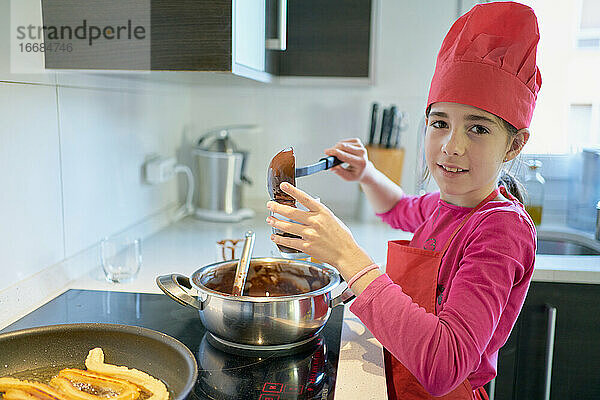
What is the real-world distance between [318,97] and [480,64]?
47.2 inches

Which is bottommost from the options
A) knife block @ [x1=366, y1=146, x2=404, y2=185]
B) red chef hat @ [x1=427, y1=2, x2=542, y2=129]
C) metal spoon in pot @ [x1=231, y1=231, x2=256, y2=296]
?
metal spoon in pot @ [x1=231, y1=231, x2=256, y2=296]

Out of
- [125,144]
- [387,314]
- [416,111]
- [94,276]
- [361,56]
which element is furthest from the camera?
[416,111]

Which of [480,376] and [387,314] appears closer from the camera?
[387,314]

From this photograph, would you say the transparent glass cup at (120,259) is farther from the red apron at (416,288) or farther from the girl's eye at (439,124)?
the girl's eye at (439,124)

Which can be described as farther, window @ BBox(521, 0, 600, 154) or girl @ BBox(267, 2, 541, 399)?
window @ BBox(521, 0, 600, 154)

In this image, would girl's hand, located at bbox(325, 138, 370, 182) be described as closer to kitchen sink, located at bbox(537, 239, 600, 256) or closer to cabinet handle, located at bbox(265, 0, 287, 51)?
cabinet handle, located at bbox(265, 0, 287, 51)

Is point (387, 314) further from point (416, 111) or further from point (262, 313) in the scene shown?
point (416, 111)

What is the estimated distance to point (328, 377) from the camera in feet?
3.00

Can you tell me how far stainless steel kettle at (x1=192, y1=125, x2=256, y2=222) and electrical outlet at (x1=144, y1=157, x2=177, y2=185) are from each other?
0.43 ft

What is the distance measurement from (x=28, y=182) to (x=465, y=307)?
0.90 m

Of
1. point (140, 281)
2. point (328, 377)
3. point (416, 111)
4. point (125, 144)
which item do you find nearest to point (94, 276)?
point (140, 281)

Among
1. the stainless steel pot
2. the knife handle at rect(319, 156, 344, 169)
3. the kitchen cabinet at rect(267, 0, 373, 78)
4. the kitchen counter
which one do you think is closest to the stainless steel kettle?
the kitchen counter

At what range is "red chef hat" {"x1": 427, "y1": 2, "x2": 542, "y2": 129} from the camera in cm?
92

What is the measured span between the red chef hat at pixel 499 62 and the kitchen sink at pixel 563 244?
1.04 metres
